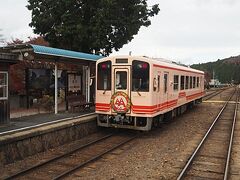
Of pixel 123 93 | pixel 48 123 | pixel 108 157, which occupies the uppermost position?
pixel 123 93

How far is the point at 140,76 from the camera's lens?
13.2m

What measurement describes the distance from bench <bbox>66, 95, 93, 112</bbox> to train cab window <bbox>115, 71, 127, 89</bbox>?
3.47 meters

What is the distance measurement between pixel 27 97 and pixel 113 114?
668 cm

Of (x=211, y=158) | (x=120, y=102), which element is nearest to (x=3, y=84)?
(x=120, y=102)

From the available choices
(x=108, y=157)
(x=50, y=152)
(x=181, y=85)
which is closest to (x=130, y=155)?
(x=108, y=157)

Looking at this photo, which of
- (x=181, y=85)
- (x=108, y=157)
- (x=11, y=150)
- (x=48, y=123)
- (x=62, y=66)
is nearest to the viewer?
(x=11, y=150)

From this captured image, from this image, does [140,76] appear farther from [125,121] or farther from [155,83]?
[125,121]

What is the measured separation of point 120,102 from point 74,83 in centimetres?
580

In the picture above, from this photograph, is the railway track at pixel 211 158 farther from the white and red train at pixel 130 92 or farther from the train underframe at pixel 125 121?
the white and red train at pixel 130 92

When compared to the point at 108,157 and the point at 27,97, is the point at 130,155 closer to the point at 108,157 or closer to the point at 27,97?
the point at 108,157

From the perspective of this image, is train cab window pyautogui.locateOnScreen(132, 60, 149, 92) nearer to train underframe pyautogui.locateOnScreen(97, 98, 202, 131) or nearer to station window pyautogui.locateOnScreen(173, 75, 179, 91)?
train underframe pyautogui.locateOnScreen(97, 98, 202, 131)

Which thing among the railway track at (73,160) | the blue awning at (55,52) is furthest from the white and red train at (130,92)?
the blue awning at (55,52)

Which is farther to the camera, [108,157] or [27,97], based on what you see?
[27,97]

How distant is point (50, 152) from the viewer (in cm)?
1086
